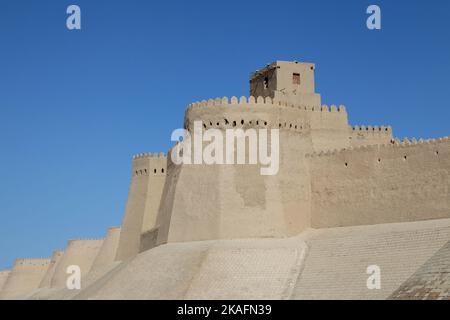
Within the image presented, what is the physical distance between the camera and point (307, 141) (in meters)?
37.7

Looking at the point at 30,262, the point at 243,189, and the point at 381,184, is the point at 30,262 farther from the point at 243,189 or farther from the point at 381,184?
the point at 381,184

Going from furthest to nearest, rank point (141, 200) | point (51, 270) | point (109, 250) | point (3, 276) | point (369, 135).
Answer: point (3, 276) → point (51, 270) → point (109, 250) → point (141, 200) → point (369, 135)

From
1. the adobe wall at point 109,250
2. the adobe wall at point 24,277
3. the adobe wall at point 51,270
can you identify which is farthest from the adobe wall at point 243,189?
the adobe wall at point 24,277

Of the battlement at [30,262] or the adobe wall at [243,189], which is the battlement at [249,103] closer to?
the adobe wall at [243,189]

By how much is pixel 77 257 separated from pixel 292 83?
22800 millimetres

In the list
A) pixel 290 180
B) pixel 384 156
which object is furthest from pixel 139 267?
pixel 384 156

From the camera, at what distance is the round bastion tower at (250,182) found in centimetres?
3491

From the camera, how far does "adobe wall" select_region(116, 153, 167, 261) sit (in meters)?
44.1

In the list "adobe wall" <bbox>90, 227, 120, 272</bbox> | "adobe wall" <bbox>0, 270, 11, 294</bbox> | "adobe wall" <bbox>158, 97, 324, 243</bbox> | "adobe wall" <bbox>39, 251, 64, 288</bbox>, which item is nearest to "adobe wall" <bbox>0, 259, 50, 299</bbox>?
"adobe wall" <bbox>39, 251, 64, 288</bbox>

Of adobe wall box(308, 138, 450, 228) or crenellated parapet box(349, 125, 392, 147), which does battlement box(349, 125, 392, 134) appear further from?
adobe wall box(308, 138, 450, 228)

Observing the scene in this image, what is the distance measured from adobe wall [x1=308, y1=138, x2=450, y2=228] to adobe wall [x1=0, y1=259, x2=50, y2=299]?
34.0m

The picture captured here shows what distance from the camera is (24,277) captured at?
206 feet

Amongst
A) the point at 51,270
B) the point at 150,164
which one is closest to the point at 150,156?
the point at 150,164
